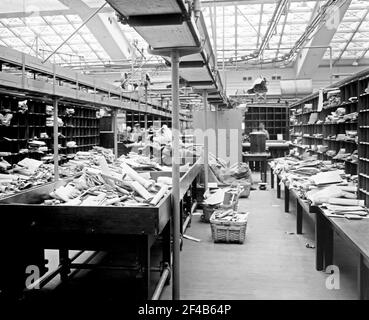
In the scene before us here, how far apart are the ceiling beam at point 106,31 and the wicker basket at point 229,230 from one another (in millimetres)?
11174

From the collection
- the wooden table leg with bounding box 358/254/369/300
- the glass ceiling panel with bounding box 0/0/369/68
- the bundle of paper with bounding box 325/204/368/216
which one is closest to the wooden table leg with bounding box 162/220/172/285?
the bundle of paper with bounding box 325/204/368/216

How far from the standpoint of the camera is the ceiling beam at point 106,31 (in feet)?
49.2

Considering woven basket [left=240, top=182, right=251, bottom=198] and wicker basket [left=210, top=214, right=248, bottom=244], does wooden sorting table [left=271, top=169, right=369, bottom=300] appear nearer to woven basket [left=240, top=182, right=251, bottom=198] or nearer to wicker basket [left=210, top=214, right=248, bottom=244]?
wicker basket [left=210, top=214, right=248, bottom=244]

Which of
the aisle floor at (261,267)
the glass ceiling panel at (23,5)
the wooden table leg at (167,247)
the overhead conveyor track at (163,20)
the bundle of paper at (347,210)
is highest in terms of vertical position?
the glass ceiling panel at (23,5)

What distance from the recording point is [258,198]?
9.20 meters

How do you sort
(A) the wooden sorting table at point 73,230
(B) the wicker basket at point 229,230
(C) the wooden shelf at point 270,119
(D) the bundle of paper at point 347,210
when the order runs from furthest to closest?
(C) the wooden shelf at point 270,119, (B) the wicker basket at point 229,230, (D) the bundle of paper at point 347,210, (A) the wooden sorting table at point 73,230

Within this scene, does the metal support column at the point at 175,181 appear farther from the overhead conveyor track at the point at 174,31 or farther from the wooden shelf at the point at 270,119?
the wooden shelf at the point at 270,119

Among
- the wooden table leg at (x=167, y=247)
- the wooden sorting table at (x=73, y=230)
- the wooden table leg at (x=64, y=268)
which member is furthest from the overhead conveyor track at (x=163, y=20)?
the wooden table leg at (x=64, y=268)

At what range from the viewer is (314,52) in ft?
57.6

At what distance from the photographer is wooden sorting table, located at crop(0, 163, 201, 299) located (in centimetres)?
295

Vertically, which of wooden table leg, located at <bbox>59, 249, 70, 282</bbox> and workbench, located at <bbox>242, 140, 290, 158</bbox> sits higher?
workbench, located at <bbox>242, 140, 290, 158</bbox>

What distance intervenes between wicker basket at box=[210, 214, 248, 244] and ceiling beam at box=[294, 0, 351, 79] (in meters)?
10.6

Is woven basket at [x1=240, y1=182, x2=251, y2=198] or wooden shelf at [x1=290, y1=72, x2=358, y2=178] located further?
woven basket at [x1=240, y1=182, x2=251, y2=198]

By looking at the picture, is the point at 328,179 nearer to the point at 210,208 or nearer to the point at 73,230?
the point at 210,208
